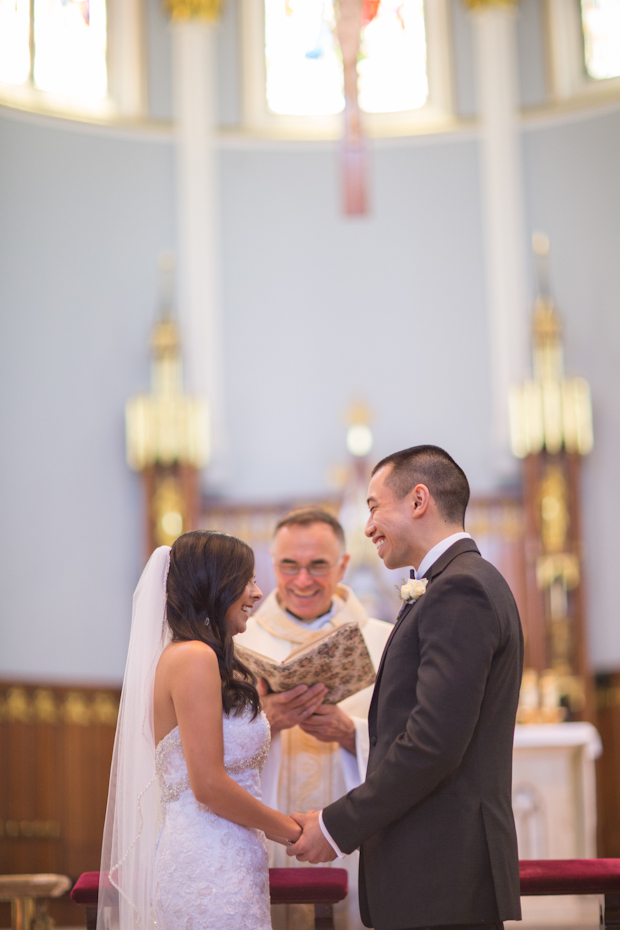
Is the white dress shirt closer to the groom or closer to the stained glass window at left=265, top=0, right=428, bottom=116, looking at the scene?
the groom

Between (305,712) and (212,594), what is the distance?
81 centimetres

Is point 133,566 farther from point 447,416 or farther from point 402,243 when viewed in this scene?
point 402,243

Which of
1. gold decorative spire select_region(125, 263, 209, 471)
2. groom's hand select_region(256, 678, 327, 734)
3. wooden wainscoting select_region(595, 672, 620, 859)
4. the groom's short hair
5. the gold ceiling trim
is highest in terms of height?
the gold ceiling trim

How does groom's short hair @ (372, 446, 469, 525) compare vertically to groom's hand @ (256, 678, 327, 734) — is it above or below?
above

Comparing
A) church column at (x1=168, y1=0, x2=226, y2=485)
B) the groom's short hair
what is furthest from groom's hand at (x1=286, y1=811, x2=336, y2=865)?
church column at (x1=168, y1=0, x2=226, y2=485)

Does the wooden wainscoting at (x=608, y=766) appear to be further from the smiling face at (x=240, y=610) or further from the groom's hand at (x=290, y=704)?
the smiling face at (x=240, y=610)

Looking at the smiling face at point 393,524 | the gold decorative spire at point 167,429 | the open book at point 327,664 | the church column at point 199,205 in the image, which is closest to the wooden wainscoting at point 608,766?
the church column at point 199,205

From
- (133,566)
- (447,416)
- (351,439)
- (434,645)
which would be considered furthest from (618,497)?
(434,645)

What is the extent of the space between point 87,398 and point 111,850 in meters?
6.19

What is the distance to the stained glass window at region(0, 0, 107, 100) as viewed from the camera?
9.55 m

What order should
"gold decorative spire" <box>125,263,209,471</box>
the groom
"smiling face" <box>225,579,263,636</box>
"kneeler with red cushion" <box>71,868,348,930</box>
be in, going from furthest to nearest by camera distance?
"gold decorative spire" <box>125,263,209,471</box> → "kneeler with red cushion" <box>71,868,348,930</box> → "smiling face" <box>225,579,263,636</box> → the groom

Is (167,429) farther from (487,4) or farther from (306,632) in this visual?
(487,4)

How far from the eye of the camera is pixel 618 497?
9086 millimetres

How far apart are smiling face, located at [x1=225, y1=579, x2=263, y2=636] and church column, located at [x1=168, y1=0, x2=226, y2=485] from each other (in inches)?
236
